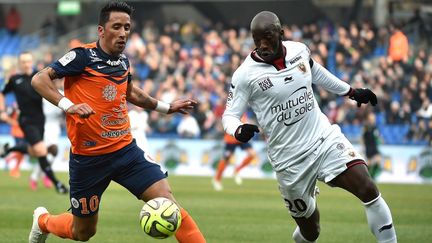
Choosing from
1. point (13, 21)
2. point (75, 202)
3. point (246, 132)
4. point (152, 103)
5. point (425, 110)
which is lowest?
point (13, 21)

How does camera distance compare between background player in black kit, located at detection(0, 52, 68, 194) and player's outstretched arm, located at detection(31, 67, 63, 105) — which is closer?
player's outstretched arm, located at detection(31, 67, 63, 105)

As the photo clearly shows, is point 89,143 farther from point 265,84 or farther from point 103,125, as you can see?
point 265,84

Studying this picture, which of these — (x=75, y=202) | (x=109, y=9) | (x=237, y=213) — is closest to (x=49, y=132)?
(x=237, y=213)

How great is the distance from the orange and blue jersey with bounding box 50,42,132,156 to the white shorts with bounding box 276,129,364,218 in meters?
1.74

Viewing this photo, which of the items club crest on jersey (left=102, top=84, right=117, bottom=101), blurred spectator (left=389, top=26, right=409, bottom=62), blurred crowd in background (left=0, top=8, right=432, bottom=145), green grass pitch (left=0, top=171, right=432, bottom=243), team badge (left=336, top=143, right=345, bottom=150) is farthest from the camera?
blurred spectator (left=389, top=26, right=409, bottom=62)

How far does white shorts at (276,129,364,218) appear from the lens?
938cm

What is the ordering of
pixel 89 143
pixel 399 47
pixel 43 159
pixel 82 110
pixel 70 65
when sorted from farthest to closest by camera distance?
1. pixel 399 47
2. pixel 43 159
3. pixel 89 143
4. pixel 70 65
5. pixel 82 110

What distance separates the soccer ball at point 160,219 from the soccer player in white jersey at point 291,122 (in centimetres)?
108

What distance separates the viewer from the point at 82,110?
845cm

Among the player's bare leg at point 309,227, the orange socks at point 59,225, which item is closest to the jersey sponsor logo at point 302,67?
the player's bare leg at point 309,227

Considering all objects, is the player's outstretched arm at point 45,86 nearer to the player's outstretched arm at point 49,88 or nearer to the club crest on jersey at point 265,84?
the player's outstretched arm at point 49,88

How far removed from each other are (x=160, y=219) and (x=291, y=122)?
5.82 feet

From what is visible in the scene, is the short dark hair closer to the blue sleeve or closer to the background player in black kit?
the blue sleeve

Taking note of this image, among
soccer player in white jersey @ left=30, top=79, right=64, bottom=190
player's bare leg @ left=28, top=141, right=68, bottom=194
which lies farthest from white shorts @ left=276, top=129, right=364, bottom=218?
soccer player in white jersey @ left=30, top=79, right=64, bottom=190
